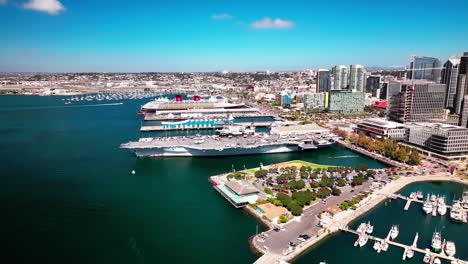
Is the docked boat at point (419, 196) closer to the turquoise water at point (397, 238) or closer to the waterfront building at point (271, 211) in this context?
the turquoise water at point (397, 238)

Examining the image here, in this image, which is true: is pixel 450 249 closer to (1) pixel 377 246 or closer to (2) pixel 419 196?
(1) pixel 377 246

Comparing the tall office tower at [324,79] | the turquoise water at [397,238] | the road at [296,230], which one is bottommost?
the turquoise water at [397,238]

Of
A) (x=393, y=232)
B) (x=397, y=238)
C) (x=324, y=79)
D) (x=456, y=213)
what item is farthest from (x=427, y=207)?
(x=324, y=79)

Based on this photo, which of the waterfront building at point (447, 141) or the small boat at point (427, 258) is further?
the waterfront building at point (447, 141)

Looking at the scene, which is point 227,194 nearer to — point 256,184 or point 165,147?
point 256,184

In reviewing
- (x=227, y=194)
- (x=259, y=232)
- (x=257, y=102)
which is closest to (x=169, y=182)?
(x=227, y=194)

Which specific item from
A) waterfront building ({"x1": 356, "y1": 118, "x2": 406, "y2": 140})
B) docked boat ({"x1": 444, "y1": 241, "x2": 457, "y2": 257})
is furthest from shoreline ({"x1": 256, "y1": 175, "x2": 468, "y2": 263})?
waterfront building ({"x1": 356, "y1": 118, "x2": 406, "y2": 140})

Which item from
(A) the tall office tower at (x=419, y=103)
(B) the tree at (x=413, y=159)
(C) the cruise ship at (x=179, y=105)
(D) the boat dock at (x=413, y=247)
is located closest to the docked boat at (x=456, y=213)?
(D) the boat dock at (x=413, y=247)
